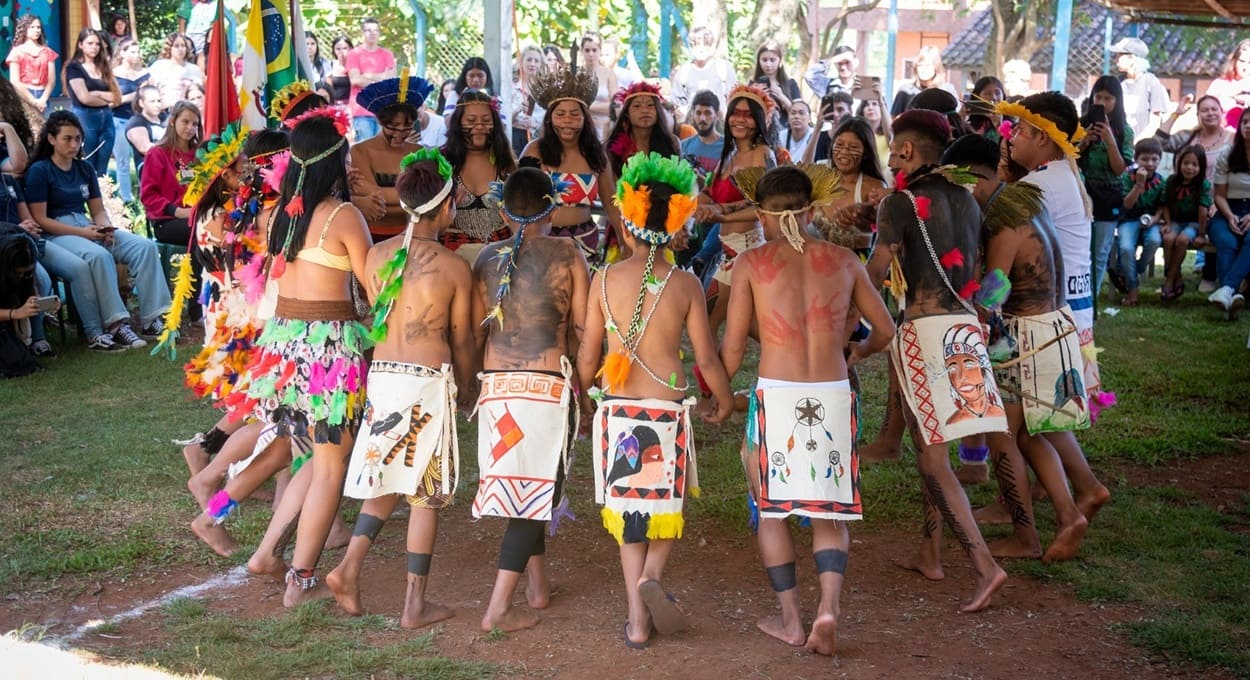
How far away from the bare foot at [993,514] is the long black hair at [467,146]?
9.61 ft

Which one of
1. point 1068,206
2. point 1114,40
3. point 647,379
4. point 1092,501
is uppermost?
point 1114,40

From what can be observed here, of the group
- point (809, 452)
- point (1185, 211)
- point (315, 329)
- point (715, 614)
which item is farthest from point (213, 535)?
point (1185, 211)

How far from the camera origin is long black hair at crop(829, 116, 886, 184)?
22.0 ft

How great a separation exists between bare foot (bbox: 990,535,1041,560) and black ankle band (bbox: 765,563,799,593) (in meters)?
1.35

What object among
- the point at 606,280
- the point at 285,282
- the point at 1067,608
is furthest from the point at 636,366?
the point at 1067,608

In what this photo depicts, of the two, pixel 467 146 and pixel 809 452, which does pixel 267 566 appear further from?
pixel 467 146

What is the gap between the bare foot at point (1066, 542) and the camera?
5.43m

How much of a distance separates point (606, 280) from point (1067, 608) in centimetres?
224

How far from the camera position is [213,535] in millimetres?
5438

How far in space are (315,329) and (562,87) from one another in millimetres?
2623

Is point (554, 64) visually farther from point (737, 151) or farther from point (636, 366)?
point (636, 366)

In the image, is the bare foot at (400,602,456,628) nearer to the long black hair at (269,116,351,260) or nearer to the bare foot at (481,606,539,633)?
the bare foot at (481,606,539,633)

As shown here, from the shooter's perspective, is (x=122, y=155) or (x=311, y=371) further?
(x=122, y=155)

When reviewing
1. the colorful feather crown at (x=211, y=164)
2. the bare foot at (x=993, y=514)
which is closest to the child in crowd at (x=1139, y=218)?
the bare foot at (x=993, y=514)
